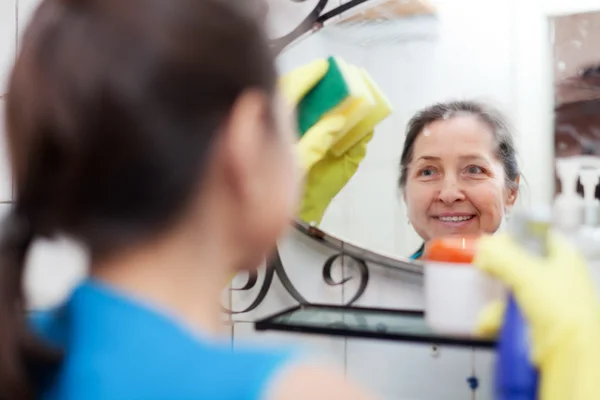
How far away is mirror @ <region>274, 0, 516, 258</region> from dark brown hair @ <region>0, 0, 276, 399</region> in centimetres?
41

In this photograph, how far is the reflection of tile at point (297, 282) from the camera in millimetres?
841

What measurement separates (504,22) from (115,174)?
56 cm

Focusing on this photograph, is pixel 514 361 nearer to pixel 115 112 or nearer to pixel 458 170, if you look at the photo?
pixel 458 170

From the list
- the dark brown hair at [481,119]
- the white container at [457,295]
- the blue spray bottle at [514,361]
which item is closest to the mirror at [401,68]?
the dark brown hair at [481,119]

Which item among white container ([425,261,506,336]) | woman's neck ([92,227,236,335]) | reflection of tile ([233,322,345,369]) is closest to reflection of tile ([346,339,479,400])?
reflection of tile ([233,322,345,369])

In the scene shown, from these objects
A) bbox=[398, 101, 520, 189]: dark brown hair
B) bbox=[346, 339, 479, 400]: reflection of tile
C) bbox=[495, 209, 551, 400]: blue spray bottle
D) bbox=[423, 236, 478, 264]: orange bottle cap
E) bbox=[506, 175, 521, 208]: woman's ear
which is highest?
bbox=[398, 101, 520, 189]: dark brown hair

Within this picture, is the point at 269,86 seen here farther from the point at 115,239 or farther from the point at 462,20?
the point at 462,20

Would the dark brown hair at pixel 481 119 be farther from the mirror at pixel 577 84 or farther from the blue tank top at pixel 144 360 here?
the blue tank top at pixel 144 360

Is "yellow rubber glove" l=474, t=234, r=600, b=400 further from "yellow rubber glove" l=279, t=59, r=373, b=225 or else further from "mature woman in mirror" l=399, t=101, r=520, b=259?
"yellow rubber glove" l=279, t=59, r=373, b=225

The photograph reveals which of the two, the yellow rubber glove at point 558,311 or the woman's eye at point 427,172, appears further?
the woman's eye at point 427,172

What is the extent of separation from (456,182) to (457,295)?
0.17 metres

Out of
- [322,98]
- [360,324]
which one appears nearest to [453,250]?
[360,324]

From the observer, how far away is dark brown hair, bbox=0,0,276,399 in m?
0.38

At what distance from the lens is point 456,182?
2.51 feet
